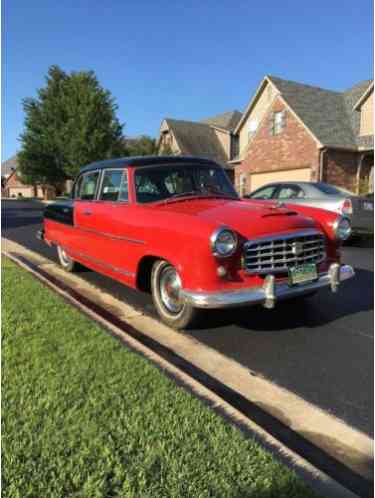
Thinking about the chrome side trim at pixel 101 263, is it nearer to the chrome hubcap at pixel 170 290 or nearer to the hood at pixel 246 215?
the chrome hubcap at pixel 170 290

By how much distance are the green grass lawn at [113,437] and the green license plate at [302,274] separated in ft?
5.13

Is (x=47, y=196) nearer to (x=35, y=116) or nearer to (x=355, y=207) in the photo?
(x=35, y=116)

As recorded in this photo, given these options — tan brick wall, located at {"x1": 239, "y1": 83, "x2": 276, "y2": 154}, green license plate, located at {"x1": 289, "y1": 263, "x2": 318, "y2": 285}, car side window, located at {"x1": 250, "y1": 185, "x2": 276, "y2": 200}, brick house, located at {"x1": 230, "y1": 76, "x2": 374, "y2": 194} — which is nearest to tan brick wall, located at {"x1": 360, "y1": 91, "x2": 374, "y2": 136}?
brick house, located at {"x1": 230, "y1": 76, "x2": 374, "y2": 194}

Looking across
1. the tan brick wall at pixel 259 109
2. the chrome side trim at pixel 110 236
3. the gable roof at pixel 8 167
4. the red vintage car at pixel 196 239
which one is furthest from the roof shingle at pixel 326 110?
the gable roof at pixel 8 167

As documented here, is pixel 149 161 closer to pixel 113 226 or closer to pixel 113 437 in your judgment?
pixel 113 226

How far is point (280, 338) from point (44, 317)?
241 cm

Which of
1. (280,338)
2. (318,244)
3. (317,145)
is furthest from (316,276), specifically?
(317,145)

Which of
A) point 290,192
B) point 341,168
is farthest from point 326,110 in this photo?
point 290,192

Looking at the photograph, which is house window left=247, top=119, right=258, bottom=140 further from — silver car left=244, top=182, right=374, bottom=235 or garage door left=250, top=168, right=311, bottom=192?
silver car left=244, top=182, right=374, bottom=235

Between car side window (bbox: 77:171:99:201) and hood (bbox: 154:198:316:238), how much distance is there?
1.61 m

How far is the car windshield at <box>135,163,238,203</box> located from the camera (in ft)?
15.0

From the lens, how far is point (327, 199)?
8391 mm

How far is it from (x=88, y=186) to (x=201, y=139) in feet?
91.2

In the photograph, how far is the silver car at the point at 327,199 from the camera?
8383mm
